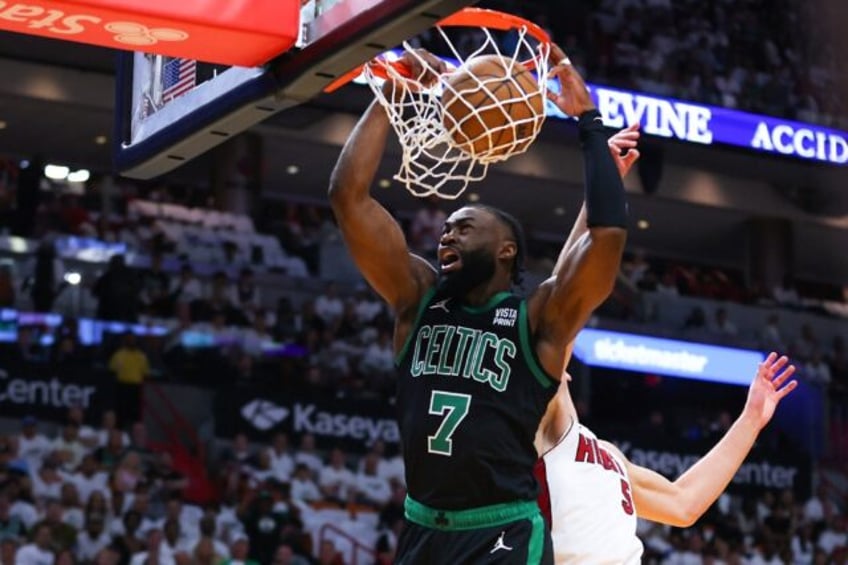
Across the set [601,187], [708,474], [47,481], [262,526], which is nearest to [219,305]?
[262,526]

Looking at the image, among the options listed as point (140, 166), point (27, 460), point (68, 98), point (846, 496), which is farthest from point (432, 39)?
point (140, 166)

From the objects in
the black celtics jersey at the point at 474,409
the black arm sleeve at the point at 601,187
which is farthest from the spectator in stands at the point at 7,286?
the black arm sleeve at the point at 601,187

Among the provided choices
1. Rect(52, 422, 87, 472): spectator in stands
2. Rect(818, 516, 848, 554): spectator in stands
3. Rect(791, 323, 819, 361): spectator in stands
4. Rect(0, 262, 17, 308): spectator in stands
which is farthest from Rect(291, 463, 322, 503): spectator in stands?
Rect(791, 323, 819, 361): spectator in stands

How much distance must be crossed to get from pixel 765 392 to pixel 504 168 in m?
18.0

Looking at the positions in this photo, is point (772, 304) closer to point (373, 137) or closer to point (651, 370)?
point (651, 370)

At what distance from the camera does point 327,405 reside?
17672 mm

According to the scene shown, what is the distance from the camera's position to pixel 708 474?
19.6ft

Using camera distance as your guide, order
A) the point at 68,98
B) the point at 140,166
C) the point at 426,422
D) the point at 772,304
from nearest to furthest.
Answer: the point at 426,422 < the point at 140,166 < the point at 68,98 < the point at 772,304

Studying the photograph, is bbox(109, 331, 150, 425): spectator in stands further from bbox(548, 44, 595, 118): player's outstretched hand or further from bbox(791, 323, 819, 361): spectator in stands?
bbox(548, 44, 595, 118): player's outstretched hand

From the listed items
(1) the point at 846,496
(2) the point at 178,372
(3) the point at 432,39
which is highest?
(3) the point at 432,39

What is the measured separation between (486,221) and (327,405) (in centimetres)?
1295

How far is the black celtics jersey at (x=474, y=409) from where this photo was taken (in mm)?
4660

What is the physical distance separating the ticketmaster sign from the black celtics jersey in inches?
646

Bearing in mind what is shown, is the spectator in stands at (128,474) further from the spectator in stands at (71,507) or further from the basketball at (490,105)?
the basketball at (490,105)
